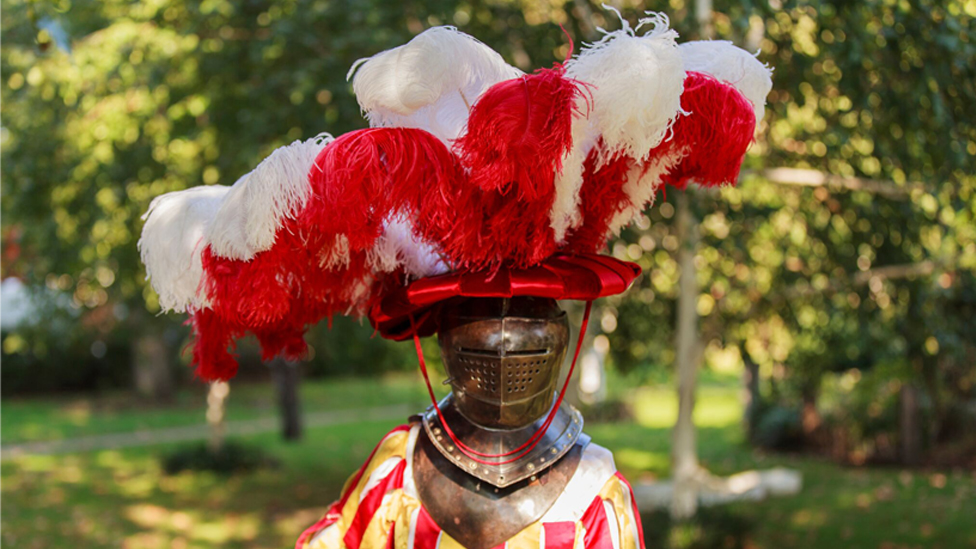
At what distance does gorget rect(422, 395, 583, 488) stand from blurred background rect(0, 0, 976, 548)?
898 millimetres

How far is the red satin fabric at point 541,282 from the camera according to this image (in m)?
2.08

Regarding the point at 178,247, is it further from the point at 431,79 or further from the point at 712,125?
the point at 712,125

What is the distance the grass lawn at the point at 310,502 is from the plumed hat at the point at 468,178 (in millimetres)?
3741

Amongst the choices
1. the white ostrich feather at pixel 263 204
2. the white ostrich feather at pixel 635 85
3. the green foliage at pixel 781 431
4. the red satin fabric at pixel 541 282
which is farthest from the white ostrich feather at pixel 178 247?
the green foliage at pixel 781 431

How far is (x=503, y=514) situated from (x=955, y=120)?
2985 mm

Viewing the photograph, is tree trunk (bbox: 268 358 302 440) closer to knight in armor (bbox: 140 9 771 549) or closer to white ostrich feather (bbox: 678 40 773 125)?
knight in armor (bbox: 140 9 771 549)

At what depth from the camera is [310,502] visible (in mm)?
7992

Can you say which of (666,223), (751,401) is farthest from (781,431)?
(666,223)

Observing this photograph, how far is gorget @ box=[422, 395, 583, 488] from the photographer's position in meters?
2.16

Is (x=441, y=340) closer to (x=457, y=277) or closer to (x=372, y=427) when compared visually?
(x=457, y=277)

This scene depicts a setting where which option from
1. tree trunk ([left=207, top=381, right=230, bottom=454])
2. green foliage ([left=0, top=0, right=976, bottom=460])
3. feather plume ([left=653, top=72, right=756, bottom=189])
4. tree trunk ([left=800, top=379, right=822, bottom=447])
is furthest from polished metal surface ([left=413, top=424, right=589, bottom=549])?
tree trunk ([left=800, top=379, right=822, bottom=447])

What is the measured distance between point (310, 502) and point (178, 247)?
253 inches

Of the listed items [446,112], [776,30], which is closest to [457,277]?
[446,112]

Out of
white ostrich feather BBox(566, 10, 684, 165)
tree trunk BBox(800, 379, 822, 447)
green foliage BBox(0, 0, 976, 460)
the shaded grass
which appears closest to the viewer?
white ostrich feather BBox(566, 10, 684, 165)
